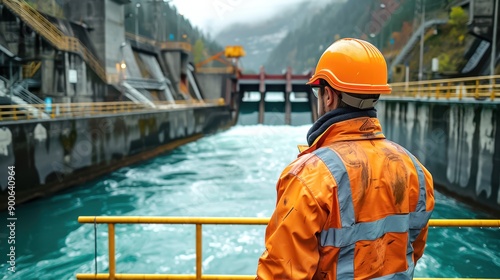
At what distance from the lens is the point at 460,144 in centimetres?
1370

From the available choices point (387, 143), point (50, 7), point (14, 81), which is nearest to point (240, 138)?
point (14, 81)

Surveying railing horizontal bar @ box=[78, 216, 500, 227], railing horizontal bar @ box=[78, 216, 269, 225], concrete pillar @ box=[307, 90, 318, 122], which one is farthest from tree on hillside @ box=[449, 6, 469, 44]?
railing horizontal bar @ box=[78, 216, 269, 225]

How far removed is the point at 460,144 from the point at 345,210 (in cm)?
1409

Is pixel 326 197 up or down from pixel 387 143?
down

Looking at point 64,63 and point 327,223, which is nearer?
point 327,223

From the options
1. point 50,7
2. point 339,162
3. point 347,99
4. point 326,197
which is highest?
point 50,7

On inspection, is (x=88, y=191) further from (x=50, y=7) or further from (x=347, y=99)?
(x=50, y=7)

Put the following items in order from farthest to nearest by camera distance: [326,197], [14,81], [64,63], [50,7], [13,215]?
[50,7] < [64,63] < [14,81] < [13,215] < [326,197]

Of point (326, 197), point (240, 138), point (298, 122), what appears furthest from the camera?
point (298, 122)

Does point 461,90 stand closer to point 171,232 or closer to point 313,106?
point 171,232

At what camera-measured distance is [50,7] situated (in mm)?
43875

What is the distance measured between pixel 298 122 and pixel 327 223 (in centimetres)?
4836

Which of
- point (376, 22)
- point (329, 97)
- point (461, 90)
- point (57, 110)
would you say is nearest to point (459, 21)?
point (461, 90)

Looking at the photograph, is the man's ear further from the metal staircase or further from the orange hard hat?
the metal staircase
